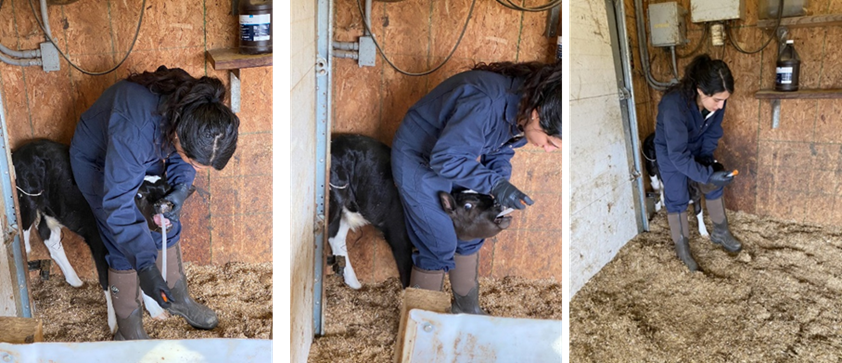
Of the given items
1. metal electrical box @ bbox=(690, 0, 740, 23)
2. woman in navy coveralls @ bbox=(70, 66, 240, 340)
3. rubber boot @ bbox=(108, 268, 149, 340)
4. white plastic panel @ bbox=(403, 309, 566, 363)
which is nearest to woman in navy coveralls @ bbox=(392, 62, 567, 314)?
white plastic panel @ bbox=(403, 309, 566, 363)

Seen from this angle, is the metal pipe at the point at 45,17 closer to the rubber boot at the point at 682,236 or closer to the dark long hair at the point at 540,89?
the dark long hair at the point at 540,89

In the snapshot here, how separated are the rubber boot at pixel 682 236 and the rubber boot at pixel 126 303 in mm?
1439

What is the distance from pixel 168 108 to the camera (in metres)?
1.13

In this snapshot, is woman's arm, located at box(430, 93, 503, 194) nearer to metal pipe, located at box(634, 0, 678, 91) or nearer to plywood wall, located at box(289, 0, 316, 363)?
plywood wall, located at box(289, 0, 316, 363)

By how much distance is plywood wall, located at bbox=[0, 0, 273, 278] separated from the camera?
3.58ft

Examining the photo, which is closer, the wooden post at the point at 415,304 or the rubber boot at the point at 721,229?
the wooden post at the point at 415,304

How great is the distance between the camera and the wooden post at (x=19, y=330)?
45.6 inches

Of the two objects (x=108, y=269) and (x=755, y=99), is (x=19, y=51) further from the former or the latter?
(x=755, y=99)

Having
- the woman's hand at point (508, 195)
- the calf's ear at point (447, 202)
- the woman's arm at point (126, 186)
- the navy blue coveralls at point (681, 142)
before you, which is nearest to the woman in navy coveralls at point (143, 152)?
the woman's arm at point (126, 186)

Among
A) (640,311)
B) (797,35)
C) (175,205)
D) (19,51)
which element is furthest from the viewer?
(640,311)

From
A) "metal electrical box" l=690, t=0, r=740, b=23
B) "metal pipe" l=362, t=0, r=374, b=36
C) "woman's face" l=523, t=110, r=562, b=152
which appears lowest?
"woman's face" l=523, t=110, r=562, b=152

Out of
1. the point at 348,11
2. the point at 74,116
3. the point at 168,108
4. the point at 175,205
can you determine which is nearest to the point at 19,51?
the point at 74,116

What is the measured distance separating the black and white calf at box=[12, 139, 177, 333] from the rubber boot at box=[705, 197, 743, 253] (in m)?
1.51

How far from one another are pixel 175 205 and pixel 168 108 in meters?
0.22
